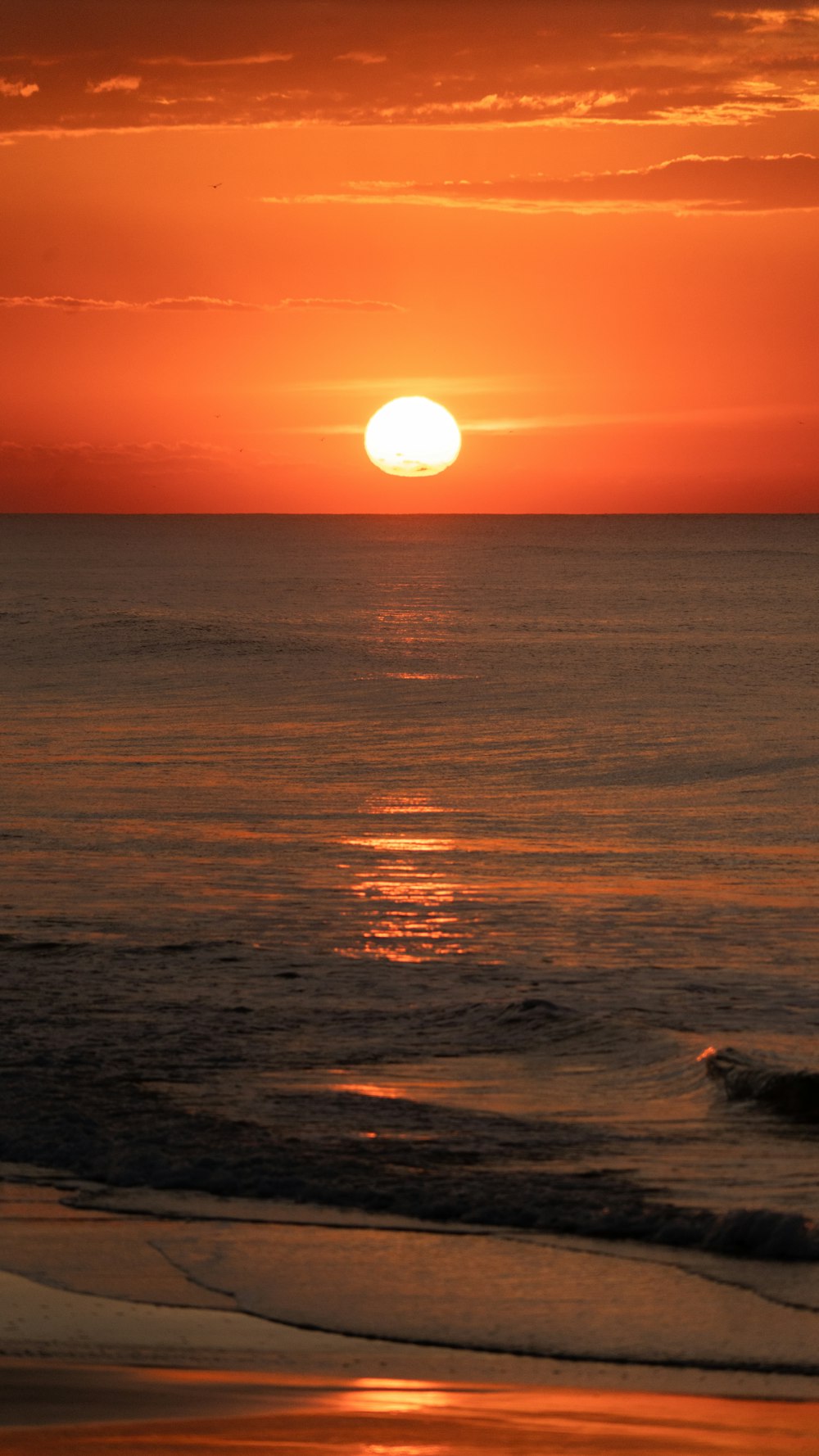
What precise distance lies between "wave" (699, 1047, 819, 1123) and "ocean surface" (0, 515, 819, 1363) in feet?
0.06

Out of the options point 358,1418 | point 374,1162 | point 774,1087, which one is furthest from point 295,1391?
point 774,1087

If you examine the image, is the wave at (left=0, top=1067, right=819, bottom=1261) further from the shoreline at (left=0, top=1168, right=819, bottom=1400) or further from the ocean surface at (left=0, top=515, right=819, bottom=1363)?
the shoreline at (left=0, top=1168, right=819, bottom=1400)

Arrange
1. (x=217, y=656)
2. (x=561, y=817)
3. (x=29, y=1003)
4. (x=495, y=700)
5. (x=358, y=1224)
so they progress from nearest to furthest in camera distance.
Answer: (x=358, y=1224)
(x=29, y=1003)
(x=561, y=817)
(x=495, y=700)
(x=217, y=656)

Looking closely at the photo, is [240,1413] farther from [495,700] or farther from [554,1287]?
[495,700]

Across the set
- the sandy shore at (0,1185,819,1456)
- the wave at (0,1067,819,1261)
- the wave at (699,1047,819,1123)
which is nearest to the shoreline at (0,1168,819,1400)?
the sandy shore at (0,1185,819,1456)

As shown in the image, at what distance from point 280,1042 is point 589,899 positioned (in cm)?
449

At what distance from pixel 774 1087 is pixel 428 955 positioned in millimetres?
3698

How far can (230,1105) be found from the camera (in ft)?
26.9

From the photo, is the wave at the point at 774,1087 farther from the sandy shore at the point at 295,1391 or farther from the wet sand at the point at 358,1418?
the wet sand at the point at 358,1418

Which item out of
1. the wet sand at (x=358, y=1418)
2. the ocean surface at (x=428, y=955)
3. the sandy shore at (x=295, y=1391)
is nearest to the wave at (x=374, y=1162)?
the ocean surface at (x=428, y=955)

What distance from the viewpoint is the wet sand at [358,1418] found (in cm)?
459

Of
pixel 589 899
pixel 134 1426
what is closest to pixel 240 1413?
pixel 134 1426

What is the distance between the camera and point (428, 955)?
11.5 m

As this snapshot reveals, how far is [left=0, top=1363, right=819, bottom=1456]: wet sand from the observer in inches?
181
